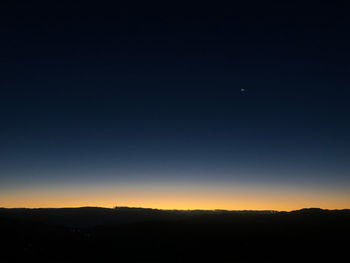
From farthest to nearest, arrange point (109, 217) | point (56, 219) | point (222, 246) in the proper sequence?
point (109, 217)
point (56, 219)
point (222, 246)

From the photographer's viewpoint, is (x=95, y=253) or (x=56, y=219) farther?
(x=56, y=219)

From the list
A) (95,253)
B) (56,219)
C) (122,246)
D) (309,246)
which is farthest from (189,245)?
(56,219)

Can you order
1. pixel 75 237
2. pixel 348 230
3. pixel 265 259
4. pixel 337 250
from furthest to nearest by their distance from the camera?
pixel 348 230 < pixel 75 237 < pixel 337 250 < pixel 265 259

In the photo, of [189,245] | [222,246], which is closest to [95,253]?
[189,245]

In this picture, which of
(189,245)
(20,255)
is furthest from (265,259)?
(20,255)

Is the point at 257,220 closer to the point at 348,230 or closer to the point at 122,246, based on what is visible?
the point at 348,230

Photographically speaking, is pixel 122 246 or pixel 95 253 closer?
pixel 95 253

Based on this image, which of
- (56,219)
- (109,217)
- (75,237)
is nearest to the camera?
(75,237)

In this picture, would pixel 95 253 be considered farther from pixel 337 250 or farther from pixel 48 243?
pixel 337 250

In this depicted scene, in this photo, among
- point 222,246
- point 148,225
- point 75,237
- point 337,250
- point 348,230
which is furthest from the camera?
point 148,225
